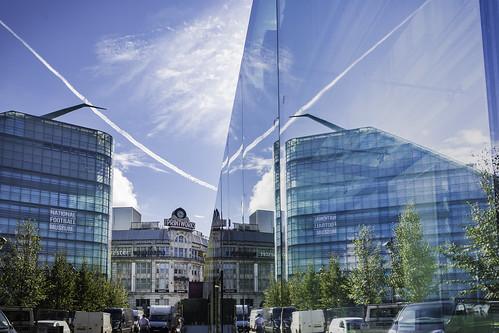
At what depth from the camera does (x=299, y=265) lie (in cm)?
342

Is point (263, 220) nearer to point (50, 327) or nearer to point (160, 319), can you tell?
point (50, 327)

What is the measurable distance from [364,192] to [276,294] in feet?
7.74

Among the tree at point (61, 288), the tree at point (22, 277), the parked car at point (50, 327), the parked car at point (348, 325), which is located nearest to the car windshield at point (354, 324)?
the parked car at point (348, 325)

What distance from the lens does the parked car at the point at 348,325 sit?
2212 millimetres

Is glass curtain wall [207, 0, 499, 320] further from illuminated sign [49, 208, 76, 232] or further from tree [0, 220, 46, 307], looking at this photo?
illuminated sign [49, 208, 76, 232]

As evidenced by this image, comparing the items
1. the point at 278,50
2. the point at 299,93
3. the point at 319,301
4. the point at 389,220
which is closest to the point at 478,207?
the point at 389,220

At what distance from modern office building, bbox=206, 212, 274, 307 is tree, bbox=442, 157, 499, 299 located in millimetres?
3036

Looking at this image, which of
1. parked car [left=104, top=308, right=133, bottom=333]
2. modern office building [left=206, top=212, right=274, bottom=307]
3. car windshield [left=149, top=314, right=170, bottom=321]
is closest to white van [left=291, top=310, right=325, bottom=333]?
modern office building [left=206, top=212, right=274, bottom=307]

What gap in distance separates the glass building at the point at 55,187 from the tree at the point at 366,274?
7456cm

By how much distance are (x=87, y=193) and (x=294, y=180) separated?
Result: 79203mm

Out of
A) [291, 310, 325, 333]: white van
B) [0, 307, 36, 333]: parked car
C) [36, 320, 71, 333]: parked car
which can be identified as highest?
[291, 310, 325, 333]: white van

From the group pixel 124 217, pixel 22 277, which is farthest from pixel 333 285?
pixel 124 217

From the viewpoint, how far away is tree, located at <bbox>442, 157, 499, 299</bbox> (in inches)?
51.3

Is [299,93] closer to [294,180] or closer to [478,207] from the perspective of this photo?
[294,180]
